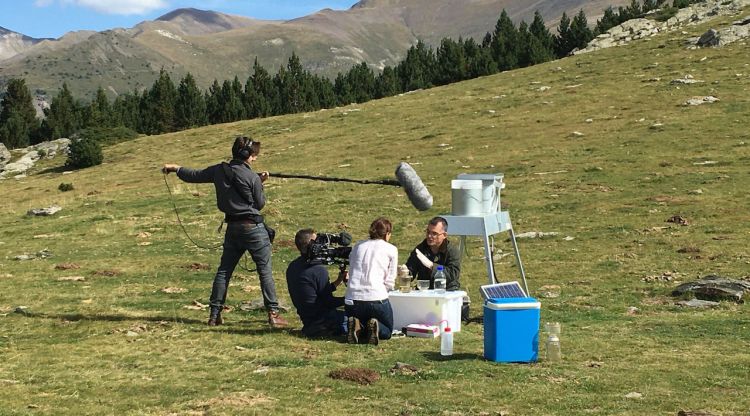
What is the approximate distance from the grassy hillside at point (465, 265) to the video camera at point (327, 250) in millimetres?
1459

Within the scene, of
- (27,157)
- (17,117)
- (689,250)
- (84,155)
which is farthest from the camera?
(17,117)

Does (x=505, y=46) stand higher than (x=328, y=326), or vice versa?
(x=505, y=46)

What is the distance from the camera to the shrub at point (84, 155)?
64375mm

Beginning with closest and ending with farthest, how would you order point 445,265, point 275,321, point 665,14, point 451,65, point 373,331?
point 373,331 → point 275,321 → point 445,265 → point 665,14 → point 451,65

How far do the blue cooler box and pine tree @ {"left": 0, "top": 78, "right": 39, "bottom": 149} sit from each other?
11836 centimetres

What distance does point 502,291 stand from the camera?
13148 millimetres

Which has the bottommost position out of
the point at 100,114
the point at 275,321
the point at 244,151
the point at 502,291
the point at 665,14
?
the point at 275,321

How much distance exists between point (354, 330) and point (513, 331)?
9.23 feet

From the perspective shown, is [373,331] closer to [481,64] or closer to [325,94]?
[481,64]

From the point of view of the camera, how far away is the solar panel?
1303 cm

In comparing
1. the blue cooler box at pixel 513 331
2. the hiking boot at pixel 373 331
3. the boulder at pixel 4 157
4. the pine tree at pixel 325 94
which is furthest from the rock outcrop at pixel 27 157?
the blue cooler box at pixel 513 331

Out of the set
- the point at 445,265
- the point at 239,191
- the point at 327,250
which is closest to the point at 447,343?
the point at 327,250

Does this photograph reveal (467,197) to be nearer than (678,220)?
Yes

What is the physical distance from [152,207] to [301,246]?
2396cm
